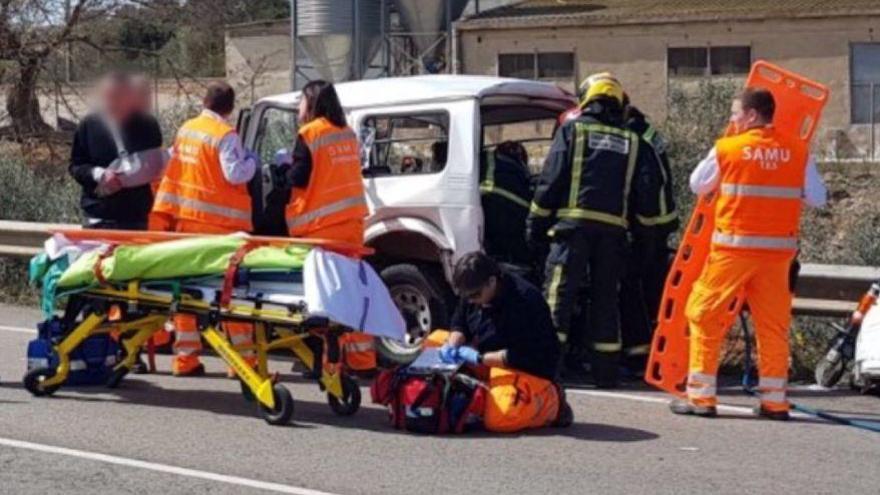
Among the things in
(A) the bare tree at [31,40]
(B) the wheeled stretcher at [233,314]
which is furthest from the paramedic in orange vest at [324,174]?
(A) the bare tree at [31,40]

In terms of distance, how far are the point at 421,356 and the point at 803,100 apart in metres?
2.99

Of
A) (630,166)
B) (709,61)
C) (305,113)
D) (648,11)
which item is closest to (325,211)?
(305,113)

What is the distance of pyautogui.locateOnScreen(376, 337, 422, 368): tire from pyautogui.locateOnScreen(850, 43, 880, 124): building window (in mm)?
27073

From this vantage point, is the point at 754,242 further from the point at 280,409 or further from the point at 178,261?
the point at 178,261

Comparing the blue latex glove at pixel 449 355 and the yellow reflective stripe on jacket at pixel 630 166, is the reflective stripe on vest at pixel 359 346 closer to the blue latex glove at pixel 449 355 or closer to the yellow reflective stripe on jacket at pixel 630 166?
the blue latex glove at pixel 449 355

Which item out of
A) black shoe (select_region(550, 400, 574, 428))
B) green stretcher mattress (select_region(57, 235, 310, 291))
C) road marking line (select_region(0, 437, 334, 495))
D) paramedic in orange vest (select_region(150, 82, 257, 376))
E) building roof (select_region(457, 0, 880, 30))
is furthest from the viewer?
building roof (select_region(457, 0, 880, 30))

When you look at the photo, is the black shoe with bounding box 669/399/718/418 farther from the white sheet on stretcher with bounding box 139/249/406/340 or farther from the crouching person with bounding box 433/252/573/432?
the white sheet on stretcher with bounding box 139/249/406/340

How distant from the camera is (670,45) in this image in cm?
3938

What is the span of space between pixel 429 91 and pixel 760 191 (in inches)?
115

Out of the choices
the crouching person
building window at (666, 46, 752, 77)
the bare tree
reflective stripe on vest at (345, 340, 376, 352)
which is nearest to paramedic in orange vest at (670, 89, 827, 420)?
the crouching person

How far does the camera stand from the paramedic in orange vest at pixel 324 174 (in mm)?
10969

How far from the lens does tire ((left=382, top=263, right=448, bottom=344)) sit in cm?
1205

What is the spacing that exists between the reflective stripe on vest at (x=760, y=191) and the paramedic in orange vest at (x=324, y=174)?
2407mm

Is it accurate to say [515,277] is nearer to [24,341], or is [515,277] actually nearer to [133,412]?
[133,412]
